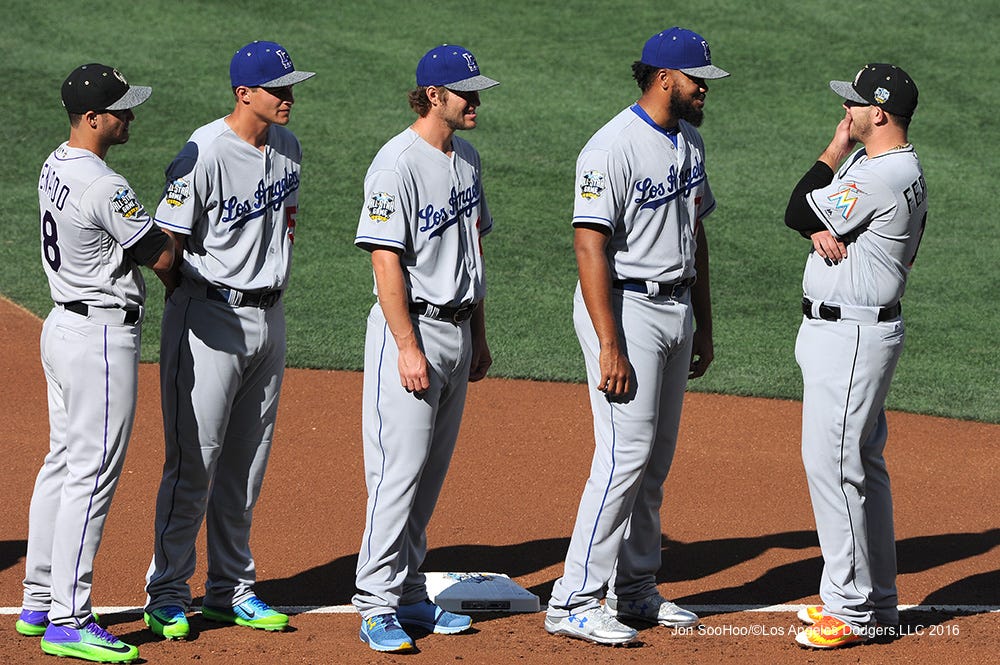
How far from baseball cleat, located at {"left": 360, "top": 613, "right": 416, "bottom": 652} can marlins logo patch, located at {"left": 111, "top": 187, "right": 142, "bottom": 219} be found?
5.39 ft

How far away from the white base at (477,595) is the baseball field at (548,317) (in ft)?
0.28

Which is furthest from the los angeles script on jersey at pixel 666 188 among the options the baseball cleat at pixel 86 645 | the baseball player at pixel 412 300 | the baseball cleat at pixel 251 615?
the baseball cleat at pixel 86 645

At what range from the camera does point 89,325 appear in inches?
177

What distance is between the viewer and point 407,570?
4.88 meters

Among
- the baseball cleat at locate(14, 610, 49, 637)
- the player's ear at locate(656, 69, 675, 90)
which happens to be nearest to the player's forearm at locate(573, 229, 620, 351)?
the player's ear at locate(656, 69, 675, 90)

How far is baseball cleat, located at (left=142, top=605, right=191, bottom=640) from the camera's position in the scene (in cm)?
471

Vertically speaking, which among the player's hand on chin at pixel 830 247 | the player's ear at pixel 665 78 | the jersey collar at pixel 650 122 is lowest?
the player's hand on chin at pixel 830 247

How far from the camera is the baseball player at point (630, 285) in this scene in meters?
4.69

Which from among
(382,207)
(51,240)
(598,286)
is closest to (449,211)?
(382,207)

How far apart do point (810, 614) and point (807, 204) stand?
1532mm

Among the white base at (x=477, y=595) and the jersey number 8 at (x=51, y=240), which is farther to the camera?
the white base at (x=477, y=595)

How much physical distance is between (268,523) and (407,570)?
138 cm

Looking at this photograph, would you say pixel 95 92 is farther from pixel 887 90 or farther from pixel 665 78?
pixel 887 90

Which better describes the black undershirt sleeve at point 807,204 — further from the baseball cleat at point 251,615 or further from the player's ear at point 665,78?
the baseball cleat at point 251,615
